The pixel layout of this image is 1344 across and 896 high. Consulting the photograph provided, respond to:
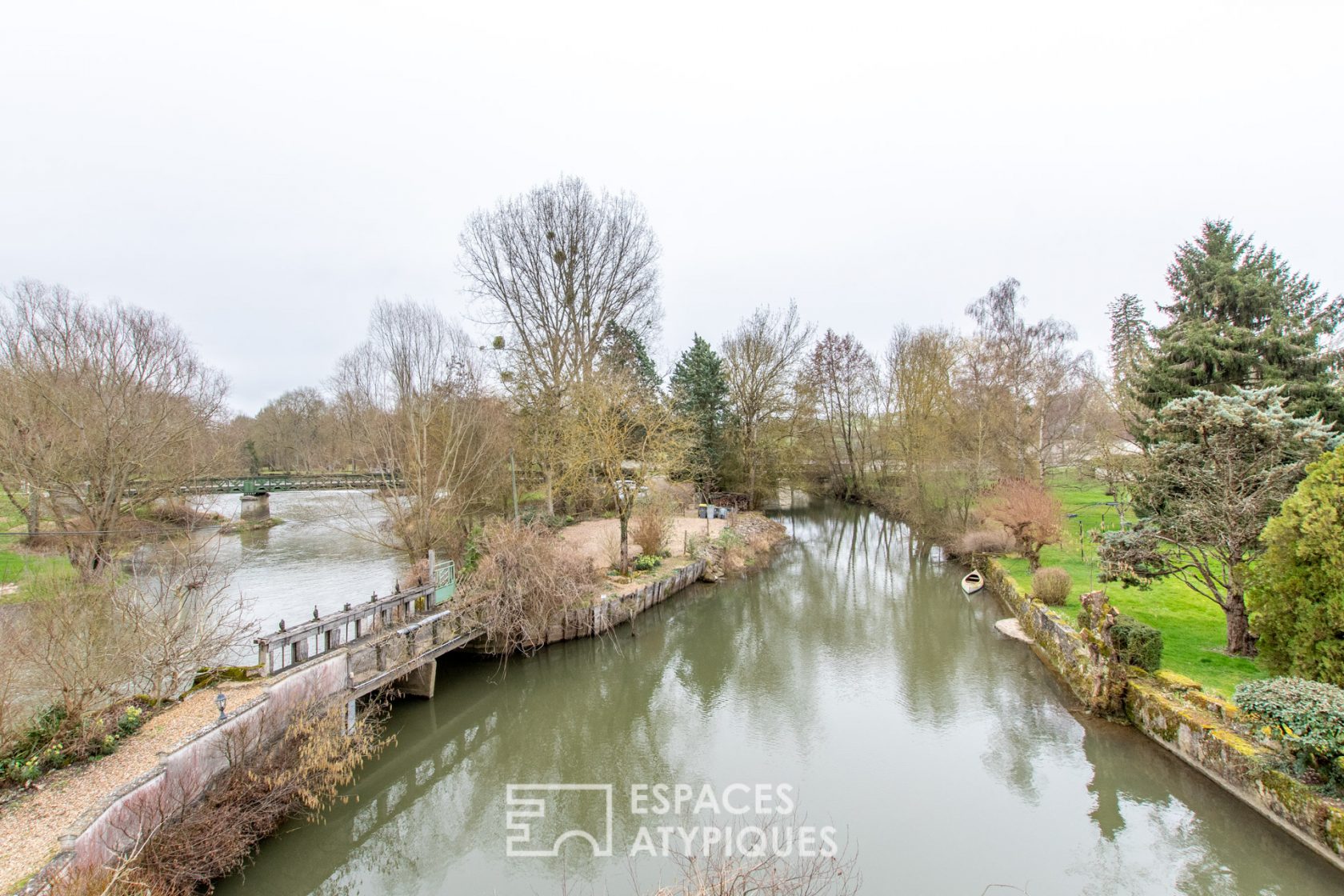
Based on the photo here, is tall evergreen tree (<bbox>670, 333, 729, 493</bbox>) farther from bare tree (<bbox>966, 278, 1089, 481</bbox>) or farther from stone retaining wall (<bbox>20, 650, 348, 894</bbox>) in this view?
stone retaining wall (<bbox>20, 650, 348, 894</bbox>)

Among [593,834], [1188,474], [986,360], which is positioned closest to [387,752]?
[593,834]

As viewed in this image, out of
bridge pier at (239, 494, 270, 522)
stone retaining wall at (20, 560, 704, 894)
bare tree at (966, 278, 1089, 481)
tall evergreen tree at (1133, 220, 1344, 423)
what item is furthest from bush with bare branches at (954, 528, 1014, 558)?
bridge pier at (239, 494, 270, 522)

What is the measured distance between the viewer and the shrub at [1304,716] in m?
5.98

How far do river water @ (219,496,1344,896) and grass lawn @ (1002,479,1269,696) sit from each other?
1.56m

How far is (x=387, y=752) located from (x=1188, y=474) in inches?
550

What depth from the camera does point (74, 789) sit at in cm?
588

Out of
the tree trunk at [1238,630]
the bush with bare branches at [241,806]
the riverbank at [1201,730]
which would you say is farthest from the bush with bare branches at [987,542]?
the bush with bare branches at [241,806]

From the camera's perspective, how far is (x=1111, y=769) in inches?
336

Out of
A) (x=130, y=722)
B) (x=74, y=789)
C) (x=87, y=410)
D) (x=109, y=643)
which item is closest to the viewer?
(x=74, y=789)

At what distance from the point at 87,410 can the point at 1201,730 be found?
76.5ft

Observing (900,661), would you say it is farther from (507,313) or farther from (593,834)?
(507,313)

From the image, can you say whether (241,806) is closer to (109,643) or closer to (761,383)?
(109,643)

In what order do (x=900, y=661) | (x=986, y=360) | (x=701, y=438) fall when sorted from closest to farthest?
(x=900, y=661), (x=986, y=360), (x=701, y=438)

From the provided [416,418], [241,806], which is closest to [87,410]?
[416,418]
